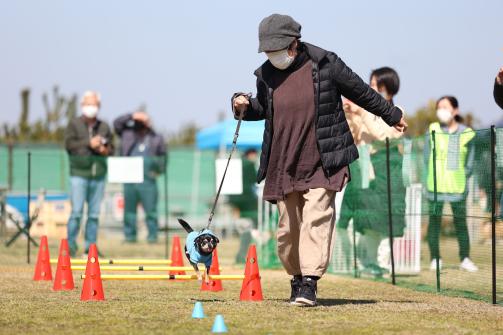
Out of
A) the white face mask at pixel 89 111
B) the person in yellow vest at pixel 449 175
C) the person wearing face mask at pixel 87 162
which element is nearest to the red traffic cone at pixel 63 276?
the person in yellow vest at pixel 449 175

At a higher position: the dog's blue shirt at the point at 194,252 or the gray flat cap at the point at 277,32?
the gray flat cap at the point at 277,32

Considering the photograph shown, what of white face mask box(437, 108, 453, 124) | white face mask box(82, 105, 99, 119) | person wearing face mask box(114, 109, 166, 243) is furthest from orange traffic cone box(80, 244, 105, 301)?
person wearing face mask box(114, 109, 166, 243)

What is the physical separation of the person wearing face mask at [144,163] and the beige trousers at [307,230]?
8.26 metres

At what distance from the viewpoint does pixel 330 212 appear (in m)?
7.85

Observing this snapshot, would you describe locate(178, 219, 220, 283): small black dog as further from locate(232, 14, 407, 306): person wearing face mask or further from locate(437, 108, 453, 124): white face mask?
locate(437, 108, 453, 124): white face mask

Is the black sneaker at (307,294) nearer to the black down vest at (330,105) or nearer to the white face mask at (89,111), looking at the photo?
the black down vest at (330,105)

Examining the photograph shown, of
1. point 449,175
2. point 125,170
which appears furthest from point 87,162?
point 449,175

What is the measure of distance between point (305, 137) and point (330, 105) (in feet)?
0.94

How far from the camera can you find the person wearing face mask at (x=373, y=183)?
11219mm

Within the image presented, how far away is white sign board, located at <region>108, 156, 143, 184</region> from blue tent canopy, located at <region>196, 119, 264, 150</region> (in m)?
5.58

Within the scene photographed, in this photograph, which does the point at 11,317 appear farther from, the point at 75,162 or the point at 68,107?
the point at 68,107

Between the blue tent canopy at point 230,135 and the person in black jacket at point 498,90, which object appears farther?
the blue tent canopy at point 230,135

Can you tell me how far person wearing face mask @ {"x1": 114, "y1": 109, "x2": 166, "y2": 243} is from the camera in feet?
53.6

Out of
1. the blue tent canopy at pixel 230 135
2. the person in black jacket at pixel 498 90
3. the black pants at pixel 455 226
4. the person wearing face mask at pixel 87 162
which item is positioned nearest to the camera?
the person in black jacket at pixel 498 90
